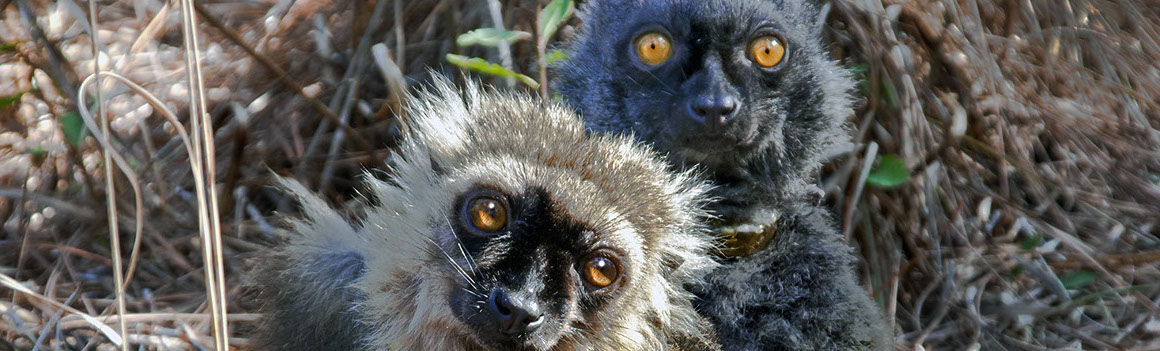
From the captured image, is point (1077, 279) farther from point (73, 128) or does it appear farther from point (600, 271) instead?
point (73, 128)

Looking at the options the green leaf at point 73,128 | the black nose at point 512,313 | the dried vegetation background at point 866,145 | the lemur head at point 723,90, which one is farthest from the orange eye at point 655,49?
the green leaf at point 73,128

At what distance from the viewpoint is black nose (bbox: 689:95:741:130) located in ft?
9.09

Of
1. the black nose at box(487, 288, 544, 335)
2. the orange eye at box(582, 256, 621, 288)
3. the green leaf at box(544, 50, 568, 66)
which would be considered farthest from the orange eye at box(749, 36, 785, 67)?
the black nose at box(487, 288, 544, 335)

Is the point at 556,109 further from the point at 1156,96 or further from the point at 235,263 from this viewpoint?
the point at 1156,96

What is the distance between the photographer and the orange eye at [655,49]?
9.91ft

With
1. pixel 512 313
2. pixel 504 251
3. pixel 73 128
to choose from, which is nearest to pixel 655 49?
pixel 504 251

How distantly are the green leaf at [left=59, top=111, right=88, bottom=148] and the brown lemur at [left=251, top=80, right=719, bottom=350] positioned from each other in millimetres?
1546

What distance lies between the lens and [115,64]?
4.44 m

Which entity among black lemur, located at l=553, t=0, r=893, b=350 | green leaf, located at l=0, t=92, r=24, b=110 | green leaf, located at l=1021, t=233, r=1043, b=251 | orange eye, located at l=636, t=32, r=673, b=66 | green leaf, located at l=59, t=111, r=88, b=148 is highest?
orange eye, located at l=636, t=32, r=673, b=66

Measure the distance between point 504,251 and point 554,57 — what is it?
1176 millimetres

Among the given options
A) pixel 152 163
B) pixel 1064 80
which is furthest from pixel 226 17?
pixel 1064 80

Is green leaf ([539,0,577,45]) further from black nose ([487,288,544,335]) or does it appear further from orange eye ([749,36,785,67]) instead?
black nose ([487,288,544,335])

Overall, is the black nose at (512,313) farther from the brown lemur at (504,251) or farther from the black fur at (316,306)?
the black fur at (316,306)

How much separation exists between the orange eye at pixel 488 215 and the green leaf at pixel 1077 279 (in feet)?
9.15
